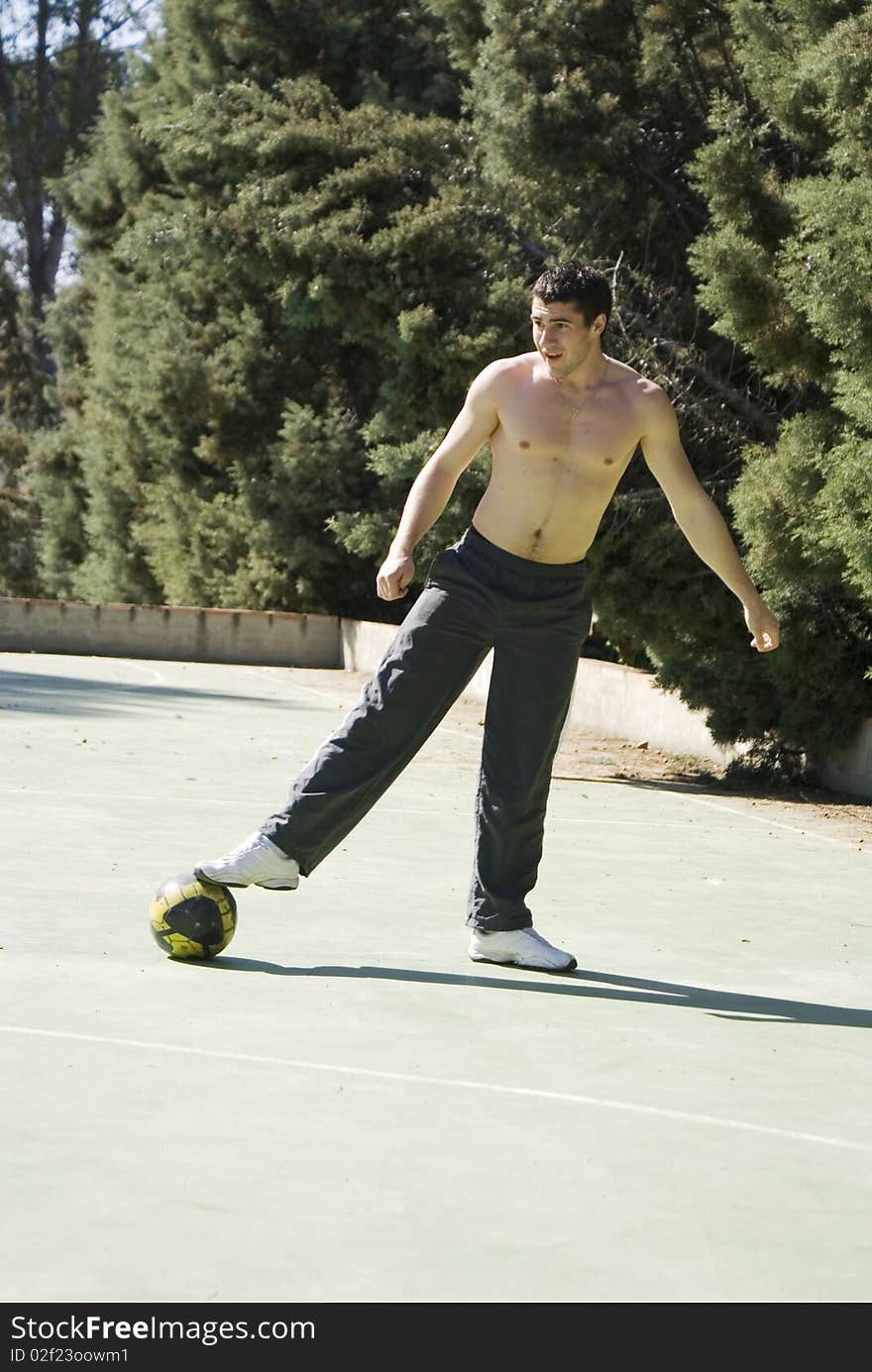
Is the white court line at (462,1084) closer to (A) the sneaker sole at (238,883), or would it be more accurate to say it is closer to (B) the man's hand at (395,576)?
(A) the sneaker sole at (238,883)

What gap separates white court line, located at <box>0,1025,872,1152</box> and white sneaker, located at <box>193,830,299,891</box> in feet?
3.77

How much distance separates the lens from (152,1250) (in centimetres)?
318

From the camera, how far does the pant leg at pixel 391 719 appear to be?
580 centimetres

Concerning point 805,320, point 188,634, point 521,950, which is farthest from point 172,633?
point 521,950

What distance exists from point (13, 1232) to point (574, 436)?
3.37 metres

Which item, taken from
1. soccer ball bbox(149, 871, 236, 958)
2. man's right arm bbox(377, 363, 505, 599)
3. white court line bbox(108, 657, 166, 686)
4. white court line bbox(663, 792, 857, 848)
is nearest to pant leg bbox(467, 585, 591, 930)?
man's right arm bbox(377, 363, 505, 599)

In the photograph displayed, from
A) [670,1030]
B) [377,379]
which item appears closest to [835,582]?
[670,1030]

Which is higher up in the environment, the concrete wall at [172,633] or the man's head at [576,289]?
the man's head at [576,289]

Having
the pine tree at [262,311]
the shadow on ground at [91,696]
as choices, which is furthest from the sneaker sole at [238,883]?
the pine tree at [262,311]

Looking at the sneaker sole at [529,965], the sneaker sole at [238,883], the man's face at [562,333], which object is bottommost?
the sneaker sole at [529,965]

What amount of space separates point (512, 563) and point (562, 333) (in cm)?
70

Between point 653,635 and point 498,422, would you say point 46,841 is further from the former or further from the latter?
point 653,635

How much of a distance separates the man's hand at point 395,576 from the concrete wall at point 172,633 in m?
20.9

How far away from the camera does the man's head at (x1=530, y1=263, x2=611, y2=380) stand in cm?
567
